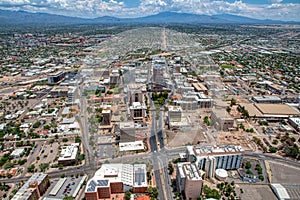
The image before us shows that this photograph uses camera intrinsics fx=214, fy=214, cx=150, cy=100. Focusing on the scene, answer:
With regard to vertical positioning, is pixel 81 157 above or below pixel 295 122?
below

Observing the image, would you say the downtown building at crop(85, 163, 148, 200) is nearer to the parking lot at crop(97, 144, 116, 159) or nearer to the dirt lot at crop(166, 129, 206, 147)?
the parking lot at crop(97, 144, 116, 159)

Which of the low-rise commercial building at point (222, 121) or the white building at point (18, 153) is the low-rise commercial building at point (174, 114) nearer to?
the low-rise commercial building at point (222, 121)

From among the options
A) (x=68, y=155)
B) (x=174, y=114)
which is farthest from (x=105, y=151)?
(x=174, y=114)

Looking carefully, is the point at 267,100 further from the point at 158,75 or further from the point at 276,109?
the point at 158,75

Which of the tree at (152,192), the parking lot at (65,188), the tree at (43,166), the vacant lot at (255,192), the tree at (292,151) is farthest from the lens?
the tree at (292,151)

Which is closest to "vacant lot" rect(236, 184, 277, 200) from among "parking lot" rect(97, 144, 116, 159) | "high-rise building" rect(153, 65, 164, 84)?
"parking lot" rect(97, 144, 116, 159)

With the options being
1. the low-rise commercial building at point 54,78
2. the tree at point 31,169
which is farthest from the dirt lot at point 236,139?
the low-rise commercial building at point 54,78

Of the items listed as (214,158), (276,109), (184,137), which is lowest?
(184,137)

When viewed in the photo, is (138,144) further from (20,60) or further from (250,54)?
(250,54)

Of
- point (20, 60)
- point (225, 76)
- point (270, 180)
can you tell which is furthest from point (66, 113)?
point (20, 60)
